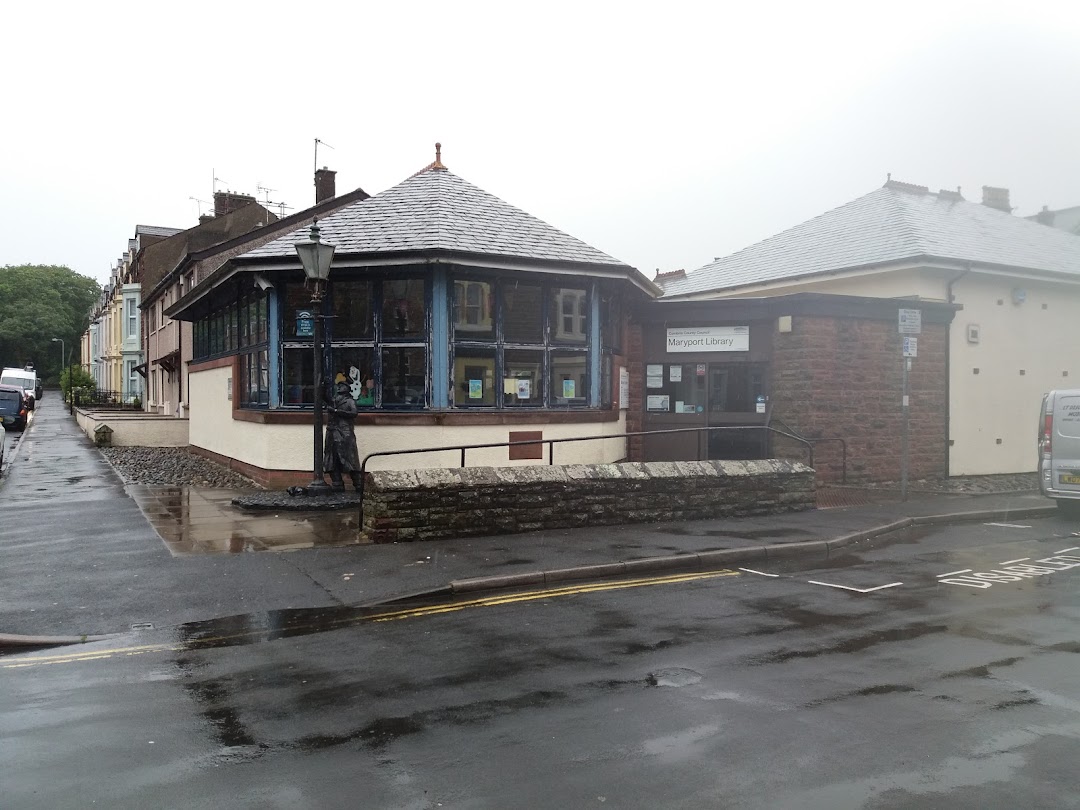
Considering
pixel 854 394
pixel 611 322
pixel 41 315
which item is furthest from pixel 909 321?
pixel 41 315

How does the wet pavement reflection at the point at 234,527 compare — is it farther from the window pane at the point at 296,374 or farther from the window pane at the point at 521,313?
the window pane at the point at 521,313

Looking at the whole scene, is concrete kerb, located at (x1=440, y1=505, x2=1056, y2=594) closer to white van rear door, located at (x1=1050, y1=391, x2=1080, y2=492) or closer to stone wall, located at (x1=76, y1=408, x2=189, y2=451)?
white van rear door, located at (x1=1050, y1=391, x2=1080, y2=492)

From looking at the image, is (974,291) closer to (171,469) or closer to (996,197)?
(996,197)

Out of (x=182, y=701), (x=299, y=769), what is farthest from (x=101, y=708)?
(x=299, y=769)

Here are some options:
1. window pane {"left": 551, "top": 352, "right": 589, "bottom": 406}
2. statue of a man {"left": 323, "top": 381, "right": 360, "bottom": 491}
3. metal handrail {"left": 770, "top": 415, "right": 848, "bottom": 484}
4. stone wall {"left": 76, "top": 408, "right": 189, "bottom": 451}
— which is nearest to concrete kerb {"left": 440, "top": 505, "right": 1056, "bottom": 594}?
metal handrail {"left": 770, "top": 415, "right": 848, "bottom": 484}

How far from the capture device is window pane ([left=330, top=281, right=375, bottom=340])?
1479 centimetres

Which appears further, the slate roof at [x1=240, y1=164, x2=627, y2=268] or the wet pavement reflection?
the slate roof at [x1=240, y1=164, x2=627, y2=268]

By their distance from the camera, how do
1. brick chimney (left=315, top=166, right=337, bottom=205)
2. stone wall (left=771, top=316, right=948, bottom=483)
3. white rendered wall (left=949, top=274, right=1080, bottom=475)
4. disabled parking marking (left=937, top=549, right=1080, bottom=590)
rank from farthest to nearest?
brick chimney (left=315, top=166, right=337, bottom=205)
white rendered wall (left=949, top=274, right=1080, bottom=475)
stone wall (left=771, top=316, right=948, bottom=483)
disabled parking marking (left=937, top=549, right=1080, bottom=590)

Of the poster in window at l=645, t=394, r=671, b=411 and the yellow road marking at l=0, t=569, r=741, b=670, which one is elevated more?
the poster in window at l=645, t=394, r=671, b=411

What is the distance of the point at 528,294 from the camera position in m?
15.3

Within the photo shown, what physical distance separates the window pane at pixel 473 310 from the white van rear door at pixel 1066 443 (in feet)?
31.1

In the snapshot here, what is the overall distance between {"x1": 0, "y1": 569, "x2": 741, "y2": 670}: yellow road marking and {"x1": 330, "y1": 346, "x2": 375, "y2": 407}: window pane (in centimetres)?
706

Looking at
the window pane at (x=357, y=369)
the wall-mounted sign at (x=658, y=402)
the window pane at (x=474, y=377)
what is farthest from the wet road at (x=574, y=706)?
the wall-mounted sign at (x=658, y=402)

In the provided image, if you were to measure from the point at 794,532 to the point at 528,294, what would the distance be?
6.38 metres
